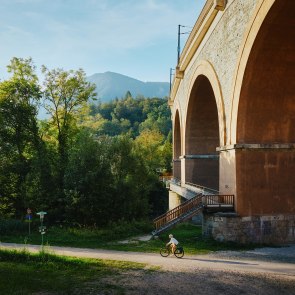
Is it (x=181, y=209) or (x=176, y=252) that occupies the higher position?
(x=181, y=209)

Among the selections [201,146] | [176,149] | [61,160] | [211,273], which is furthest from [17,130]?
[211,273]

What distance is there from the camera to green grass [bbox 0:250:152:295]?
9.10 meters

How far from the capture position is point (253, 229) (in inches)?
603

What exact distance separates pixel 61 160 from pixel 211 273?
1882cm

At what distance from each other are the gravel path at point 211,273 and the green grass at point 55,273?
38 centimetres

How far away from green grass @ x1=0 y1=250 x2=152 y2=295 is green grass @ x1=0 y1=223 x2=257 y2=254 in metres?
2.04

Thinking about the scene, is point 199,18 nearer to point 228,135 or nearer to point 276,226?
point 228,135

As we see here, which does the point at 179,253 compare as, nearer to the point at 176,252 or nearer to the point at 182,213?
the point at 176,252

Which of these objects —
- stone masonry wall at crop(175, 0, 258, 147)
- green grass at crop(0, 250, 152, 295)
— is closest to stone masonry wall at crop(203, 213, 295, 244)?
stone masonry wall at crop(175, 0, 258, 147)

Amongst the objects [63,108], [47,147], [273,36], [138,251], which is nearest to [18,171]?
[47,147]

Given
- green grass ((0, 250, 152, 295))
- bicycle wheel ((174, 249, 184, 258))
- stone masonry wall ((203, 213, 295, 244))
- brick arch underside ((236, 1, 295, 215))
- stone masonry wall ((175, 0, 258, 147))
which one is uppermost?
stone masonry wall ((175, 0, 258, 147))

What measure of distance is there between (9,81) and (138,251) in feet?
65.6

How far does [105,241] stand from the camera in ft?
54.3

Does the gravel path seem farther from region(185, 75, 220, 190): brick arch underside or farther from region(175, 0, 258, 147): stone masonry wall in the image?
region(185, 75, 220, 190): brick arch underside
